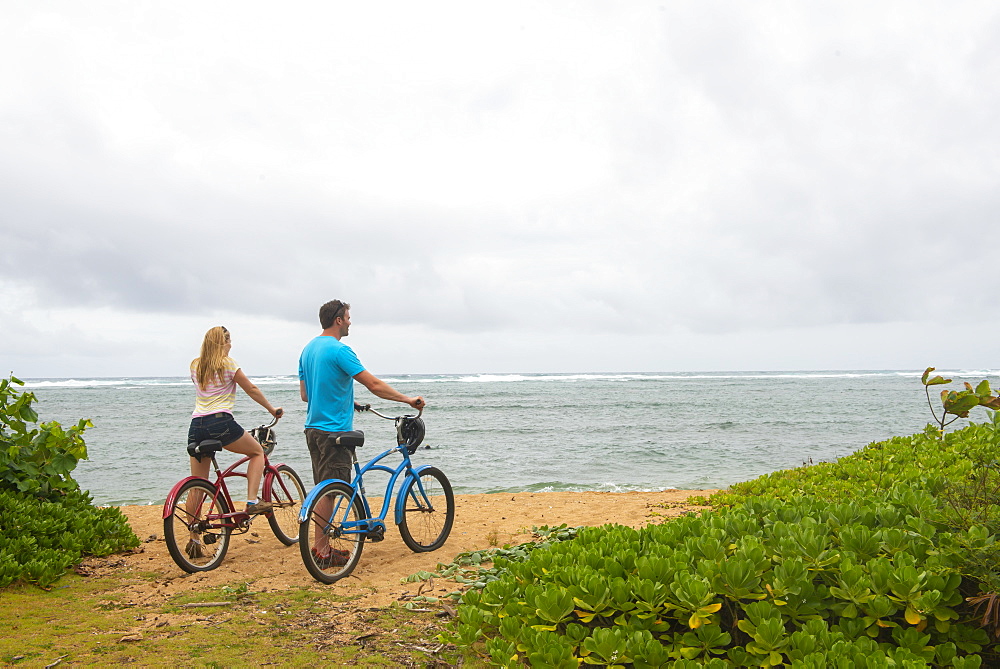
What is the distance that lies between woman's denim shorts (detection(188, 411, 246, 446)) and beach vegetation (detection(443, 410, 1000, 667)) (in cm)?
360

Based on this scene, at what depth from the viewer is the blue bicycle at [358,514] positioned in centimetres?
543

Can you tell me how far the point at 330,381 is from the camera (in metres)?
5.68

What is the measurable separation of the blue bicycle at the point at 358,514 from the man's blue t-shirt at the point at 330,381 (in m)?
0.21

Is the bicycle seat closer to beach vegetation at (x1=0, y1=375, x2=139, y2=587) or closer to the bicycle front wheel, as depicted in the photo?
beach vegetation at (x1=0, y1=375, x2=139, y2=587)

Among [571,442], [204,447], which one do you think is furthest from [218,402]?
[571,442]

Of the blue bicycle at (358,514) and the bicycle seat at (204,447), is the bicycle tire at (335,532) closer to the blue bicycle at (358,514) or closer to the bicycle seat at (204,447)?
the blue bicycle at (358,514)

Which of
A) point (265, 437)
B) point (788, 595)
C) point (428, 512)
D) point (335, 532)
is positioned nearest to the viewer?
point (788, 595)

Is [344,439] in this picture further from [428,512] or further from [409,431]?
[428,512]

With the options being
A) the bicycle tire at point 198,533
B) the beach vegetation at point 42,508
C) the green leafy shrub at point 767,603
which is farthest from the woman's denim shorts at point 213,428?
the green leafy shrub at point 767,603

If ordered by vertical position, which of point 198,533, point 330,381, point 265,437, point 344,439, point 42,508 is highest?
point 330,381

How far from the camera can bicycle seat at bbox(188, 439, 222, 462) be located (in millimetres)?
5891

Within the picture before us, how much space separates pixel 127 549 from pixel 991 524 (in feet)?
23.7

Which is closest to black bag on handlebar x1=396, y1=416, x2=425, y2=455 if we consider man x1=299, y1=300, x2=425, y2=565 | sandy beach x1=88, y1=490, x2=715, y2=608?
man x1=299, y1=300, x2=425, y2=565

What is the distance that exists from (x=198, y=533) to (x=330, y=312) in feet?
8.14
